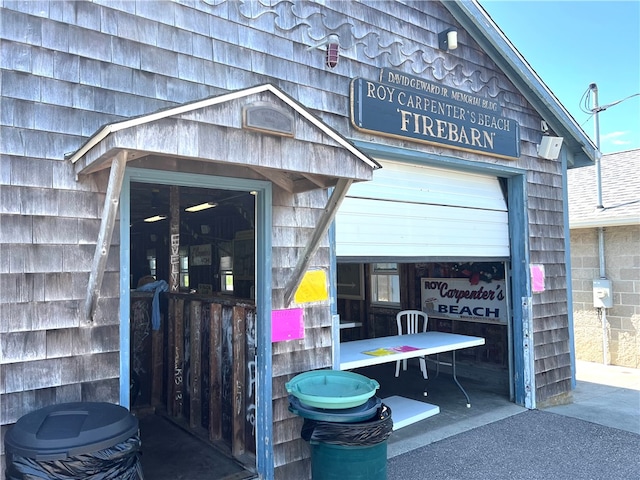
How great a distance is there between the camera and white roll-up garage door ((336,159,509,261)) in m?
4.25

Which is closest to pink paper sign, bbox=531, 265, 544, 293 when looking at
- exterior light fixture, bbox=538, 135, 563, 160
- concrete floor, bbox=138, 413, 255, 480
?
exterior light fixture, bbox=538, 135, 563, 160

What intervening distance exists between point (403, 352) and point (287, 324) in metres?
1.80

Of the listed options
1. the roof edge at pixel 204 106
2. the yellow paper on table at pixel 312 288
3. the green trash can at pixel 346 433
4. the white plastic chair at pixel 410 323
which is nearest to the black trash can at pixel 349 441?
the green trash can at pixel 346 433

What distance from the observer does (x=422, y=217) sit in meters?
4.82

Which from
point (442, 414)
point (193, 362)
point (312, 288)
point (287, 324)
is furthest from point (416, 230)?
point (193, 362)

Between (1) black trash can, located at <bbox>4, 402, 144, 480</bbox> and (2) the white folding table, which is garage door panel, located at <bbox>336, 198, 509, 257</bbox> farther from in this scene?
(1) black trash can, located at <bbox>4, 402, 144, 480</bbox>

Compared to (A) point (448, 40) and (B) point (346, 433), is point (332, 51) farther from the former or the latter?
(B) point (346, 433)

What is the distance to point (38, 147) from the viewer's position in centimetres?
263

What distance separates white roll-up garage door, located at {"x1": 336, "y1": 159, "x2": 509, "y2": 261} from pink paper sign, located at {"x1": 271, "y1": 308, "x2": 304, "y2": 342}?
706 mm

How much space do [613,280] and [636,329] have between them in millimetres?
834

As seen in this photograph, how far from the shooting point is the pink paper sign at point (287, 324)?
3543mm

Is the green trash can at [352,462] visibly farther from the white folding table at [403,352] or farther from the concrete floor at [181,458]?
the white folding table at [403,352]

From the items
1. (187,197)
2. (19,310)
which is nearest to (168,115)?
(19,310)

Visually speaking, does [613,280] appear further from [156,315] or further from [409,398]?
[156,315]
